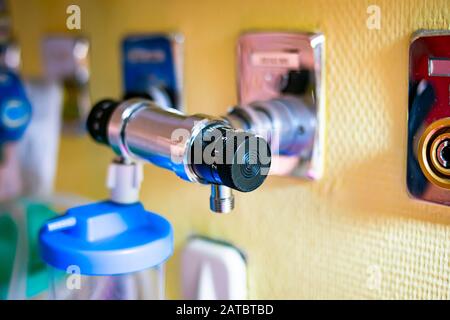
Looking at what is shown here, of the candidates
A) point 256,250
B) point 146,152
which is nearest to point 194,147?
point 146,152

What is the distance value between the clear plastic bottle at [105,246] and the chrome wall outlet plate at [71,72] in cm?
21

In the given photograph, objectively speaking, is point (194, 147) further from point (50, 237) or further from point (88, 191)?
point (88, 191)

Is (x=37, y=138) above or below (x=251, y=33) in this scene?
below

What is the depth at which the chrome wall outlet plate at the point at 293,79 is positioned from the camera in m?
0.37

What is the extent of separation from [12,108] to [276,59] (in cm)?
29

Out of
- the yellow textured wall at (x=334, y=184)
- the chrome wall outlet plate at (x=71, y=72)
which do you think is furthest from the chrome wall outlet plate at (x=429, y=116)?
the chrome wall outlet plate at (x=71, y=72)

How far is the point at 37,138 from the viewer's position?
0.60m

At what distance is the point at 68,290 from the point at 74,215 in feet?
A: 0.27

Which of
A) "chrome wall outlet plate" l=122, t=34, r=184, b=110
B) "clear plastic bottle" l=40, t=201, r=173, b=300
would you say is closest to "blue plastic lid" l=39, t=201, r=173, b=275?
"clear plastic bottle" l=40, t=201, r=173, b=300

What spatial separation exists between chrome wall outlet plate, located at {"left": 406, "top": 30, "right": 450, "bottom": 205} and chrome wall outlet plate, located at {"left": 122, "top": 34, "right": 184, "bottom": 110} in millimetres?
214

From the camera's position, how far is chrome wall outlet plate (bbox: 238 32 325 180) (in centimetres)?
37

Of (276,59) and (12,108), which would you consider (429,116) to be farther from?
(12,108)

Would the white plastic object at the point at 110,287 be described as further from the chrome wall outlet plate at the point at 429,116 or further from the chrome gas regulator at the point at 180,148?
the chrome wall outlet plate at the point at 429,116
